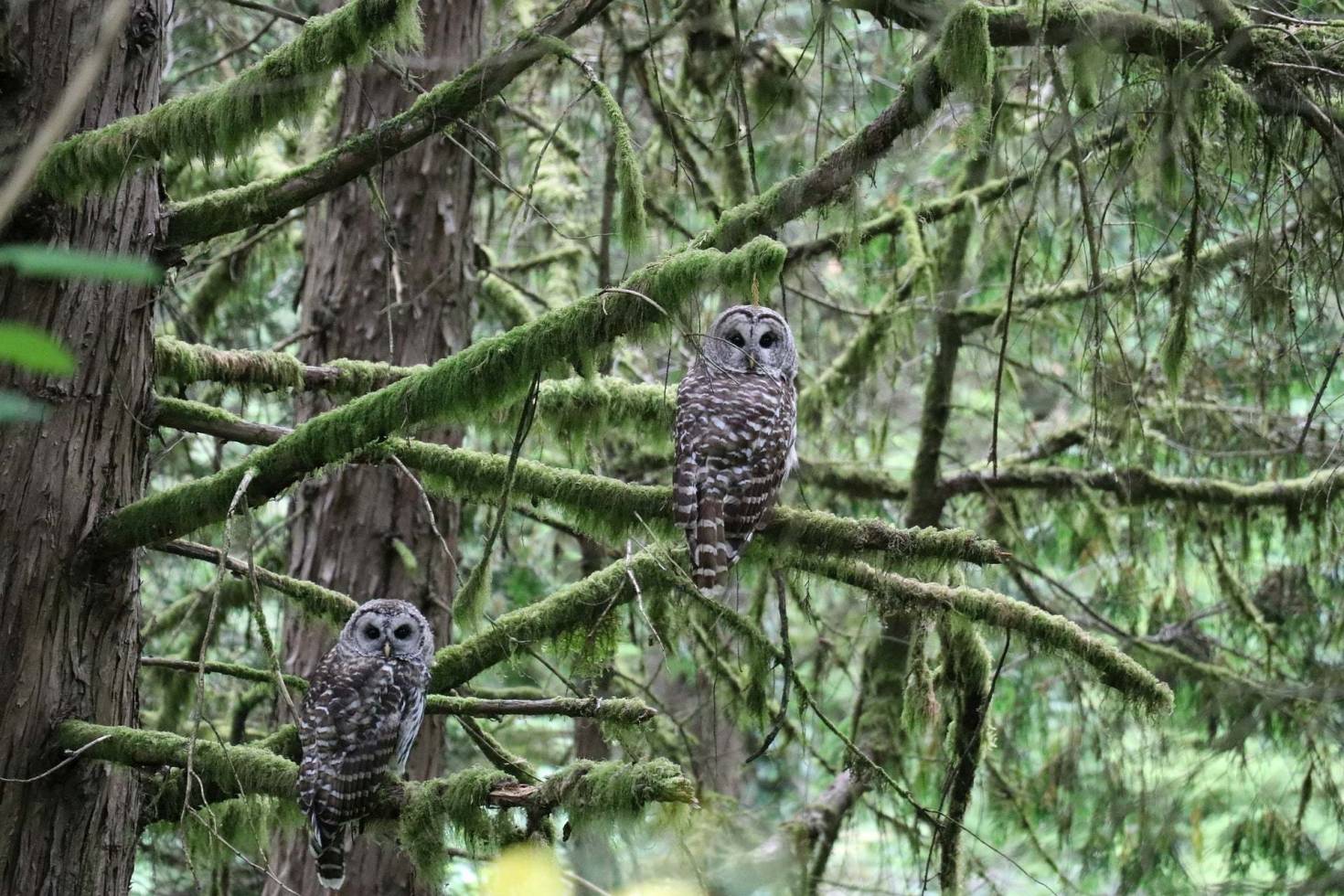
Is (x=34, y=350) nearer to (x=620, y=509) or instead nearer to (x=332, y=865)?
(x=620, y=509)

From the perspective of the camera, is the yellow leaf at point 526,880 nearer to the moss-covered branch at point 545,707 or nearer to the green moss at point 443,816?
the green moss at point 443,816

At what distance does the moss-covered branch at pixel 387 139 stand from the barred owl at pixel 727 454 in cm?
116

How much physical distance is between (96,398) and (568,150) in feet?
11.4

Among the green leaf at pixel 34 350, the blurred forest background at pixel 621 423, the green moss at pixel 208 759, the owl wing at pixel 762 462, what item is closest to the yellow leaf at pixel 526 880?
the blurred forest background at pixel 621 423

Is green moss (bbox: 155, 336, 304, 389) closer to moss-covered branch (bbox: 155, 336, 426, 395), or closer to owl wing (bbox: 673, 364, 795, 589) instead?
moss-covered branch (bbox: 155, 336, 426, 395)

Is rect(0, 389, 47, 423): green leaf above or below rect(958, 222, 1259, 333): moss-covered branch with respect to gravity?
below

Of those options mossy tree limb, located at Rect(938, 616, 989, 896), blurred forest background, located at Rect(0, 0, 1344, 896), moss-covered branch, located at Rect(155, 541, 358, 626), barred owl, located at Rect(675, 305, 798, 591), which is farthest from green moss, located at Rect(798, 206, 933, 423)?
moss-covered branch, located at Rect(155, 541, 358, 626)

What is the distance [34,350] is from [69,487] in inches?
127

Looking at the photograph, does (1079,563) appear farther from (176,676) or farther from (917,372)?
(176,676)

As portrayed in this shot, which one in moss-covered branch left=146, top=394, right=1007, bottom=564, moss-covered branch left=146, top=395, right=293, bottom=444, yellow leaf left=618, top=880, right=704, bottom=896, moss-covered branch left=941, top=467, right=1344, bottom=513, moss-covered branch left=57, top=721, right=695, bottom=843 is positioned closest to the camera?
yellow leaf left=618, top=880, right=704, bottom=896

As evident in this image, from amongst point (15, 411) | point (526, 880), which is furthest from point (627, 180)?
point (15, 411)

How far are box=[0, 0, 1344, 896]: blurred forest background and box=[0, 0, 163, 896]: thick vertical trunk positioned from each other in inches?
0.5

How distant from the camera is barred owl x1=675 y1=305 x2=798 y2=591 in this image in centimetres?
419

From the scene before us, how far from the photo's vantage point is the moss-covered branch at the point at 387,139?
317cm
